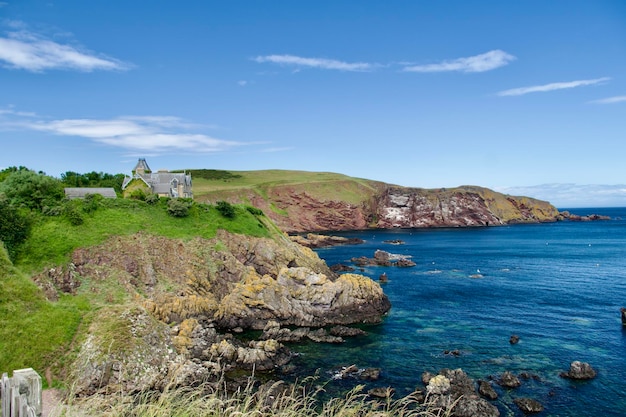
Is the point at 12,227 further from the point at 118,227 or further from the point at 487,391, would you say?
the point at 487,391

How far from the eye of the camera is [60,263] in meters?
44.0

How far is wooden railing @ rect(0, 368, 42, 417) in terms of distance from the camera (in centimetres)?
688

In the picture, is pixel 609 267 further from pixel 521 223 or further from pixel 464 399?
pixel 521 223

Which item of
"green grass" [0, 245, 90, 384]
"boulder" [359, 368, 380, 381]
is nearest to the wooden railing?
"green grass" [0, 245, 90, 384]

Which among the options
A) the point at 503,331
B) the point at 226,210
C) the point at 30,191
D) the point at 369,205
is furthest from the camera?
the point at 369,205

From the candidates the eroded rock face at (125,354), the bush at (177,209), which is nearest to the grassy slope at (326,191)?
the bush at (177,209)

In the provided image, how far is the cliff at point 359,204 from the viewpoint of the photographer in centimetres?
16200

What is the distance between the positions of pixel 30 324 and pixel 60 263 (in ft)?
49.4

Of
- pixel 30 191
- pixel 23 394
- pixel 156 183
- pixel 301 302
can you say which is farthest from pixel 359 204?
pixel 23 394

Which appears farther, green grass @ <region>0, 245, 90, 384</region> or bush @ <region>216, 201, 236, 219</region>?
bush @ <region>216, 201, 236, 219</region>

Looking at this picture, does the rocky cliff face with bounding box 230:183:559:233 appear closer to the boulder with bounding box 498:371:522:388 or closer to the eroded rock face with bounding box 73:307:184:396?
the eroded rock face with bounding box 73:307:184:396

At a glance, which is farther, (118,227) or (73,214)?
(118,227)

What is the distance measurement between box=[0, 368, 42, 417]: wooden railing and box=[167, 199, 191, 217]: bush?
52839 millimetres

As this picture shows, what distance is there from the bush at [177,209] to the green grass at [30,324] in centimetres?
2374
